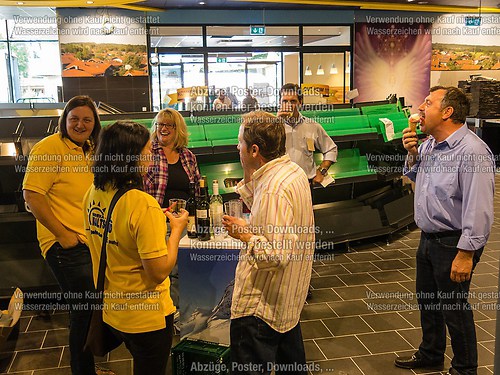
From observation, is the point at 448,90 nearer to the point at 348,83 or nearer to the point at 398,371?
the point at 398,371

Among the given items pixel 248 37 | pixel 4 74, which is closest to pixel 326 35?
pixel 248 37

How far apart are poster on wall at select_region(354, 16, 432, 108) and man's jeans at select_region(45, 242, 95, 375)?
12588 millimetres

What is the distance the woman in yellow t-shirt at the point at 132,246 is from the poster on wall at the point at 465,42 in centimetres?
1482

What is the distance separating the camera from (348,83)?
14.4 meters

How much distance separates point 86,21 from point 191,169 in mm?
10454

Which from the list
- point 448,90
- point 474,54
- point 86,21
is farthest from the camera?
point 474,54

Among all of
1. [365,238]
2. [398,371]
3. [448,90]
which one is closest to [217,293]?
[398,371]

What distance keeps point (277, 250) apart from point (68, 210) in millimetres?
1448

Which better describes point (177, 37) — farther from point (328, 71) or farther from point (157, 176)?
point (157, 176)

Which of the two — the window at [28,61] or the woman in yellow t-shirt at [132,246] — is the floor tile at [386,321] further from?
the window at [28,61]

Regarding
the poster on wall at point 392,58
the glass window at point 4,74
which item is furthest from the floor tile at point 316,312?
the glass window at point 4,74

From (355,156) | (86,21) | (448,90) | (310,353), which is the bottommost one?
(310,353)

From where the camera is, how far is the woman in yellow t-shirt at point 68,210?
2.64 metres

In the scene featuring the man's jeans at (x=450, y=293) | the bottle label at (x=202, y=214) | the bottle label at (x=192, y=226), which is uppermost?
the bottle label at (x=202, y=214)
